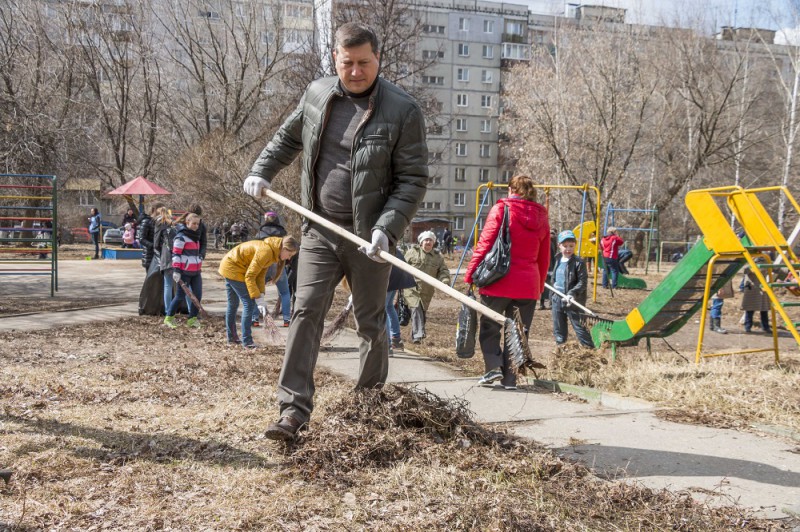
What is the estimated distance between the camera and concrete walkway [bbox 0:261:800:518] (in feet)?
12.8

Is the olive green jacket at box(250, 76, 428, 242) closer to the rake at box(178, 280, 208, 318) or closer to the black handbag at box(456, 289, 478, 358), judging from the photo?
the black handbag at box(456, 289, 478, 358)

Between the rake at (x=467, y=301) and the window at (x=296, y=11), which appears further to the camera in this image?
the window at (x=296, y=11)

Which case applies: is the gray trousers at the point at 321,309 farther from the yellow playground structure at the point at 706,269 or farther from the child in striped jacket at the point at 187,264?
the child in striped jacket at the point at 187,264

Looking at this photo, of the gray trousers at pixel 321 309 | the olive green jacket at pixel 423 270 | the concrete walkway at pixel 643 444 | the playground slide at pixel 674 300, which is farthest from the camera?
the olive green jacket at pixel 423 270

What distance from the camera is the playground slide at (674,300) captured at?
7832 mm

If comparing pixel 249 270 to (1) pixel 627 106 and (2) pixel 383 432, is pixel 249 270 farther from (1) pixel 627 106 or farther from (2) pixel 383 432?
(1) pixel 627 106

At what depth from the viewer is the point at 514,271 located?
22.3ft

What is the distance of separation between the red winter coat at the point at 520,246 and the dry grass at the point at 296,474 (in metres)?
1.95

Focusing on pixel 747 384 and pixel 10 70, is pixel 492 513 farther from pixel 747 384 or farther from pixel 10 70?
pixel 10 70

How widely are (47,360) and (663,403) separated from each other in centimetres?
555

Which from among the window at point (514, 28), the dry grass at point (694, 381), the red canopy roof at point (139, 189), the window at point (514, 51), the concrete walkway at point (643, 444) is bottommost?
the concrete walkway at point (643, 444)

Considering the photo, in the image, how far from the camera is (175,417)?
5211 millimetres

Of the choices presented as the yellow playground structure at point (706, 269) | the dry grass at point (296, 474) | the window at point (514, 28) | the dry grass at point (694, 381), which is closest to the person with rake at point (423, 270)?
the dry grass at point (694, 381)

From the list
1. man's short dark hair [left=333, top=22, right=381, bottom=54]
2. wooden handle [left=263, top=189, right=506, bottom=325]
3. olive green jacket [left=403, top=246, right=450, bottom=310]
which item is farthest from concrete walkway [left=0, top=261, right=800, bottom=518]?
olive green jacket [left=403, top=246, right=450, bottom=310]
